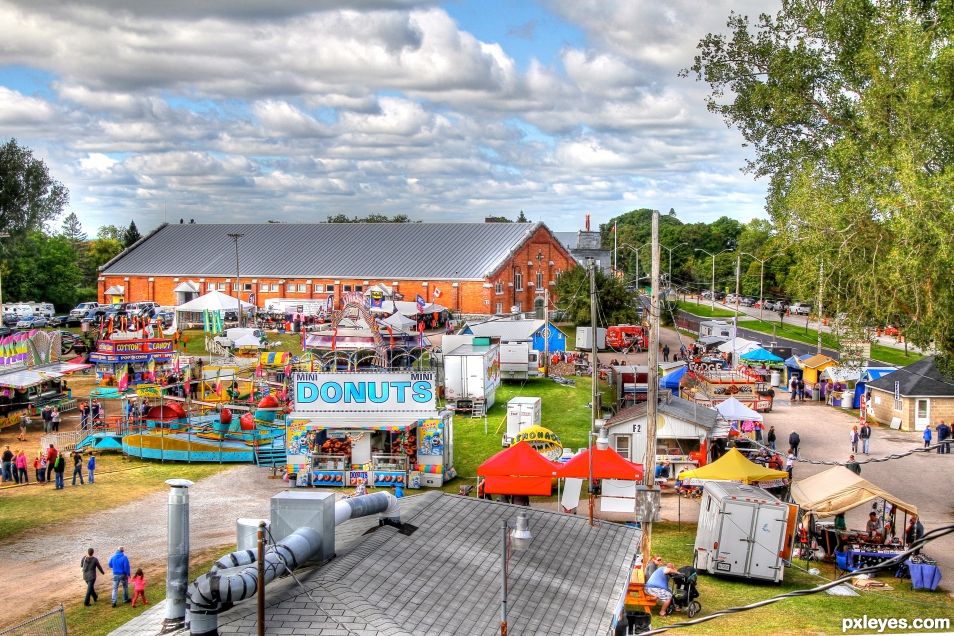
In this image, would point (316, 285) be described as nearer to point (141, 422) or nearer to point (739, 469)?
point (141, 422)

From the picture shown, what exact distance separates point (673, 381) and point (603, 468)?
18408mm

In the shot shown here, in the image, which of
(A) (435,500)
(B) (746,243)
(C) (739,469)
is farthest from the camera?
(B) (746,243)

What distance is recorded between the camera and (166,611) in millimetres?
Result: 10578

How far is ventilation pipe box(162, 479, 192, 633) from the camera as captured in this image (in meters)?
10.3

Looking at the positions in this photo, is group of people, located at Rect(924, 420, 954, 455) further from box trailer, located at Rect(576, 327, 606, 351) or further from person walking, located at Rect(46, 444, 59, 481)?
person walking, located at Rect(46, 444, 59, 481)

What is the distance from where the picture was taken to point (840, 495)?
21.6m

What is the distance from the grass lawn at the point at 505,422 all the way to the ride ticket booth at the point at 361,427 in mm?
1660

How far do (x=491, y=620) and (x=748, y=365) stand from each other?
44353mm

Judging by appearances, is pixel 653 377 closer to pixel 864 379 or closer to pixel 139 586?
pixel 139 586

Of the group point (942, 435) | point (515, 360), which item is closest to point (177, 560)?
point (942, 435)

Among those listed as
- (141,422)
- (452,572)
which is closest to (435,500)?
(452,572)

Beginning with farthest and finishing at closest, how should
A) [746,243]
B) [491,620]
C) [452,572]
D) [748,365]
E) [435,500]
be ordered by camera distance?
[746,243]
[748,365]
[435,500]
[452,572]
[491,620]

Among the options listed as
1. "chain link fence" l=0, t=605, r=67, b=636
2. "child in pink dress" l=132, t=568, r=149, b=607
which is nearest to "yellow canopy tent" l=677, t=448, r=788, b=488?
"child in pink dress" l=132, t=568, r=149, b=607

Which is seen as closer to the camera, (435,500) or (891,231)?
(435,500)
